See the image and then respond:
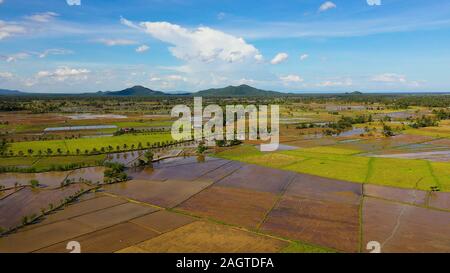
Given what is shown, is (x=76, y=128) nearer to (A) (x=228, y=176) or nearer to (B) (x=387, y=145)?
(A) (x=228, y=176)

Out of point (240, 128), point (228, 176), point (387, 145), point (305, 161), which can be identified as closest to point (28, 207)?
point (228, 176)

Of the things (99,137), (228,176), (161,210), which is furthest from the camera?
(99,137)

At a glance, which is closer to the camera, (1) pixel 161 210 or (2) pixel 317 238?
(2) pixel 317 238

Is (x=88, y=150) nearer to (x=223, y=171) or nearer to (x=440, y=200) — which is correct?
(x=223, y=171)

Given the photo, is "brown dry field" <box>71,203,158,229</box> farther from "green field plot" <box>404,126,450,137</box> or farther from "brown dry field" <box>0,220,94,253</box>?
"green field plot" <box>404,126,450,137</box>

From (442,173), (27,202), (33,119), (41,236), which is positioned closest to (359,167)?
(442,173)

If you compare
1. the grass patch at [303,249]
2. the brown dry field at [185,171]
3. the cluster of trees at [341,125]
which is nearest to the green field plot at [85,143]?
the brown dry field at [185,171]
